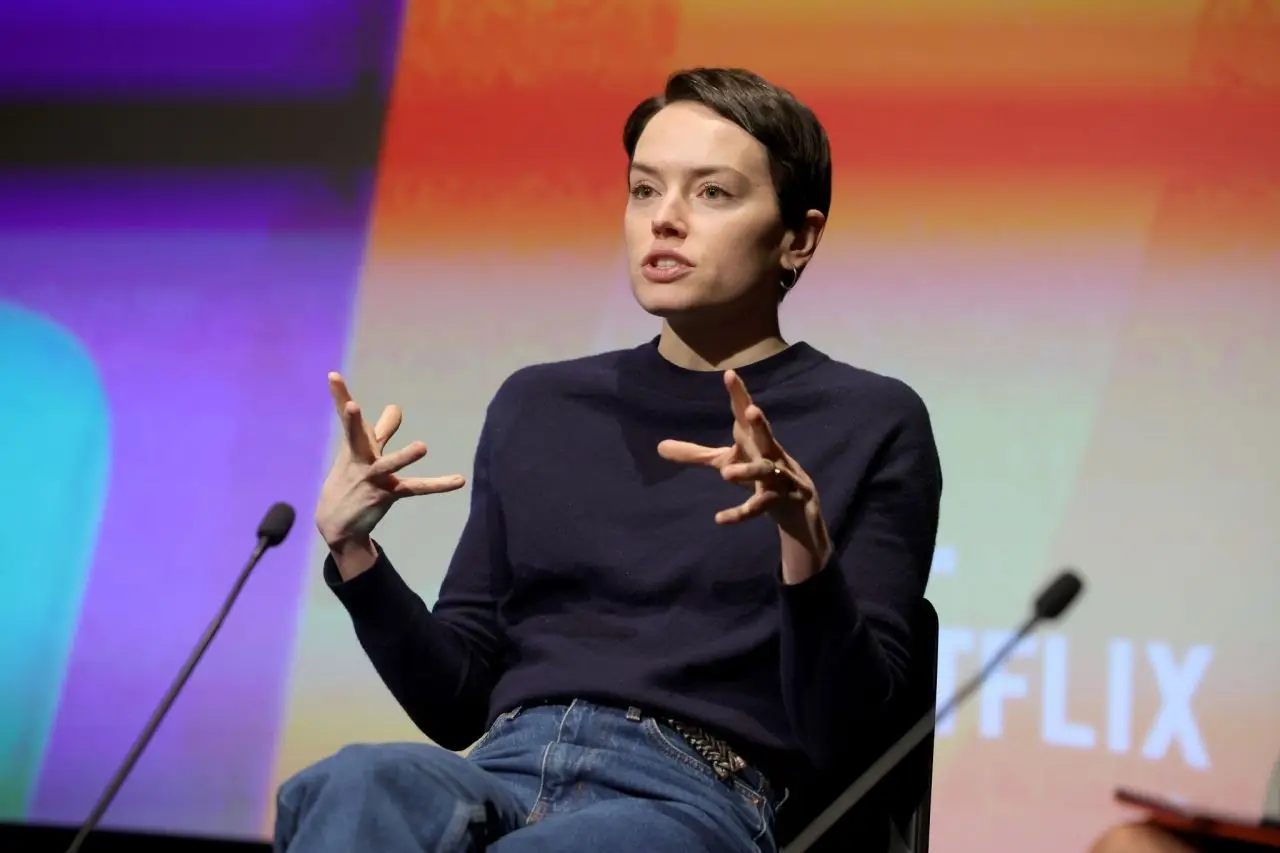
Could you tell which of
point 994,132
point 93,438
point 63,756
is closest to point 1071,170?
point 994,132

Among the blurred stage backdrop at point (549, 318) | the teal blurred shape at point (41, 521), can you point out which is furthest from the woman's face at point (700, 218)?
the teal blurred shape at point (41, 521)

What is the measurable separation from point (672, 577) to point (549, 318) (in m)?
1.22

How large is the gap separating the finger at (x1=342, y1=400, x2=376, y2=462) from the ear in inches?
21.2

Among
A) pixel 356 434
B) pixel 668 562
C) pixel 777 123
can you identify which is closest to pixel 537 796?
pixel 668 562

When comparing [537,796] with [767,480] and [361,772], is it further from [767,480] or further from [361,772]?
[767,480]

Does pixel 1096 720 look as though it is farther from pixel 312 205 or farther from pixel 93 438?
pixel 93 438

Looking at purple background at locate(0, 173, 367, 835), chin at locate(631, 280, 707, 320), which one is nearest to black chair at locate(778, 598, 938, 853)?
chin at locate(631, 280, 707, 320)

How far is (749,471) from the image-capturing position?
3.92 feet

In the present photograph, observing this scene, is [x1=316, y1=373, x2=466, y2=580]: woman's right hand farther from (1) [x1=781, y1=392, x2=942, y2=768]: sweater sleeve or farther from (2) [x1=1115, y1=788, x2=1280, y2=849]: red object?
(2) [x1=1115, y1=788, x2=1280, y2=849]: red object

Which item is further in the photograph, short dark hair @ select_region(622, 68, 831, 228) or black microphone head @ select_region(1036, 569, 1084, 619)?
short dark hair @ select_region(622, 68, 831, 228)

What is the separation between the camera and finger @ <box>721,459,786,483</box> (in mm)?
1184

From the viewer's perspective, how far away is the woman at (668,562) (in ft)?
4.03

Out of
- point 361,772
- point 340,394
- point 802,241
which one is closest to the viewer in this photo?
point 361,772

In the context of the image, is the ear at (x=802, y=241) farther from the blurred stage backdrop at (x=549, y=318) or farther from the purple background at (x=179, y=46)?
the purple background at (x=179, y=46)
